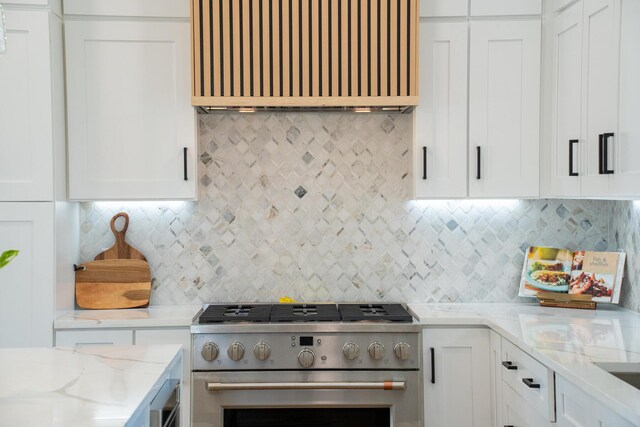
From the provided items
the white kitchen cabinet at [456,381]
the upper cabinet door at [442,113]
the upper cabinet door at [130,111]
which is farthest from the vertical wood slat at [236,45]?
the white kitchen cabinet at [456,381]

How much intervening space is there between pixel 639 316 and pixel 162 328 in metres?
2.21

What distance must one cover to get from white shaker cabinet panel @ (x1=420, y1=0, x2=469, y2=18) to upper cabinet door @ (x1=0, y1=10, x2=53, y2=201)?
181 centimetres

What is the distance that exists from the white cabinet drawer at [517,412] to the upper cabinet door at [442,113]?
991 mm

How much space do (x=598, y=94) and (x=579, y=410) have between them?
132 cm

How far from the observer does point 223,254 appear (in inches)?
138

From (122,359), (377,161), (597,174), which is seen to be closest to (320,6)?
(377,161)

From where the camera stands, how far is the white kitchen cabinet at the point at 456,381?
3.00 m

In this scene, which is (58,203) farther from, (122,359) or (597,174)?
(597,174)

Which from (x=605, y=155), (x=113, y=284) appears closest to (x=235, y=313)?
(x=113, y=284)

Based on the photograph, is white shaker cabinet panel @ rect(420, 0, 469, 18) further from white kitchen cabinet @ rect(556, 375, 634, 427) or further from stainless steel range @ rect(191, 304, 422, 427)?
white kitchen cabinet @ rect(556, 375, 634, 427)

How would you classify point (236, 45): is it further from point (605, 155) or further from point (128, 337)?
point (605, 155)

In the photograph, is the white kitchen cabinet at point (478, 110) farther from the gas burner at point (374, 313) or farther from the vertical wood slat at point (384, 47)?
the gas burner at point (374, 313)

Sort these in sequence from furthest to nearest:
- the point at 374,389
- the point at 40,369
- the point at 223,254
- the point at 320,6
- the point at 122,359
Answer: the point at 223,254, the point at 320,6, the point at 374,389, the point at 122,359, the point at 40,369

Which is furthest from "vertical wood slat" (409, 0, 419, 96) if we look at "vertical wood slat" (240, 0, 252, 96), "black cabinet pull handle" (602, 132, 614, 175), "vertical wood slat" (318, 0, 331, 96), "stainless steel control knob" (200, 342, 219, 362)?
"stainless steel control knob" (200, 342, 219, 362)
